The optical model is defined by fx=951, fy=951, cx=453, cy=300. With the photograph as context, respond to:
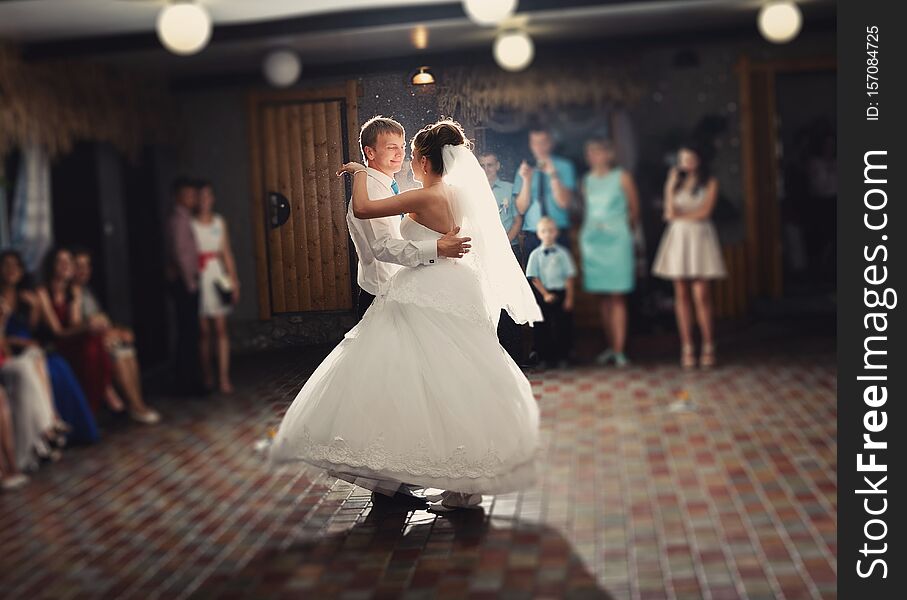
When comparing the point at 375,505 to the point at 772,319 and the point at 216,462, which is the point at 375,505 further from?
the point at 772,319

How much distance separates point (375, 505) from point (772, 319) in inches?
298

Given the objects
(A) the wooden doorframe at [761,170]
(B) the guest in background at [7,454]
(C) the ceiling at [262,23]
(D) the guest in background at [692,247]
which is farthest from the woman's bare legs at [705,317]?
(B) the guest in background at [7,454]

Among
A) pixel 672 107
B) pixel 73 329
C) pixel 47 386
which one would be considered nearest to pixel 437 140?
pixel 47 386

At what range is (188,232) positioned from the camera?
6613 millimetres

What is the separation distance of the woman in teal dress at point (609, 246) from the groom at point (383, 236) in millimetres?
4516

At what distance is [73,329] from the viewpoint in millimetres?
5660

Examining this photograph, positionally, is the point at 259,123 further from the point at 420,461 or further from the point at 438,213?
the point at 420,461

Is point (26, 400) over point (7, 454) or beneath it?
over

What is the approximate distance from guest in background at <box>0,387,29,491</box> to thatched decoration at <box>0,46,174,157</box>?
1717mm

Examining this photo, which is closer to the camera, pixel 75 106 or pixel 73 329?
pixel 73 329

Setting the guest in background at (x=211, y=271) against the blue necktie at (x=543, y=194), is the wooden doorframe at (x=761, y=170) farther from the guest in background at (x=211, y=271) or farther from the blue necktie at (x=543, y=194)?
the blue necktie at (x=543, y=194)

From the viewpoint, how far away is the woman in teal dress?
17.7ft

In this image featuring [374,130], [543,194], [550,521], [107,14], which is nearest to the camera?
[374,130]

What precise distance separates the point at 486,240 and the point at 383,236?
0.06 m
